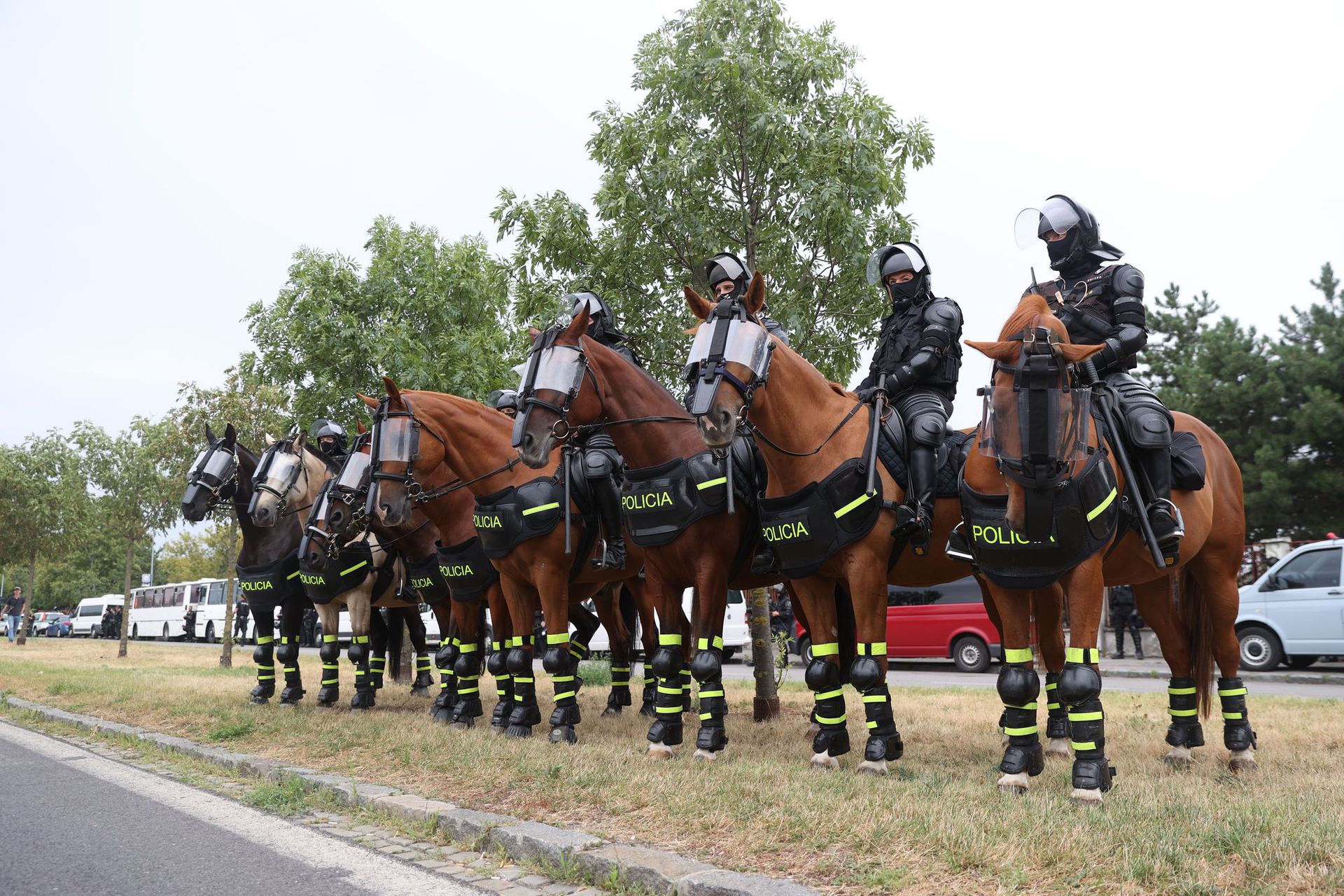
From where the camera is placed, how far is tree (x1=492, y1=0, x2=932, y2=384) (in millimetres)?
10609

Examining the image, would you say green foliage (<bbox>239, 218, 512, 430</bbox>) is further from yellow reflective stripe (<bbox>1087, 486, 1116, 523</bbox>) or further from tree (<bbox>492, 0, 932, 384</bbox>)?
yellow reflective stripe (<bbox>1087, 486, 1116, 523</bbox>)

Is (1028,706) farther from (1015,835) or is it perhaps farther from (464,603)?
(464,603)

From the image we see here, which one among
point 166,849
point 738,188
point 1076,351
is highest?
point 738,188

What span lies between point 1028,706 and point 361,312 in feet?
49.9

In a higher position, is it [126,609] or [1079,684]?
[1079,684]

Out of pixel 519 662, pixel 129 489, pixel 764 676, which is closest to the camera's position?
pixel 519 662

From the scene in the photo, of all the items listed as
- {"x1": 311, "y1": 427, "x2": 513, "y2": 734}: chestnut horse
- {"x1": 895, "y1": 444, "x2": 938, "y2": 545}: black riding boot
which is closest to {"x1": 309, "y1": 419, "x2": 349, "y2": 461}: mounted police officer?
{"x1": 311, "y1": 427, "x2": 513, "y2": 734}: chestnut horse

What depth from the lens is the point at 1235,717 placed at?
22.7ft

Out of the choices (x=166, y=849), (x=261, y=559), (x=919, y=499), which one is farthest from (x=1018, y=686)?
(x=261, y=559)

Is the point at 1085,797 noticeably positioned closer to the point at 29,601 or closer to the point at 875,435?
the point at 875,435

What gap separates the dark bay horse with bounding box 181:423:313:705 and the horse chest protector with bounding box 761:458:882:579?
720 cm

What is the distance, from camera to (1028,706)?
5730 millimetres

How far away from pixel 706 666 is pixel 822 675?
35.3 inches

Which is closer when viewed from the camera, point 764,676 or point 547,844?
point 547,844
